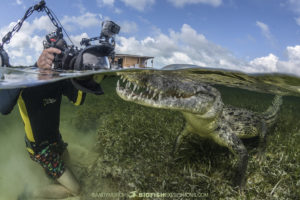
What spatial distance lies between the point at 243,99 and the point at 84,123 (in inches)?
201

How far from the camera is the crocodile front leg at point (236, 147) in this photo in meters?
2.31

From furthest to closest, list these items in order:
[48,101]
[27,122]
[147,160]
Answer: [48,101] < [27,122] < [147,160]

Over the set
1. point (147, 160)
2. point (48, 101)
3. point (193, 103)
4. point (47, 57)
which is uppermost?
point (47, 57)

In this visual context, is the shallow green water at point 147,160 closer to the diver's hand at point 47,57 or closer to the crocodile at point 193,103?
the crocodile at point 193,103

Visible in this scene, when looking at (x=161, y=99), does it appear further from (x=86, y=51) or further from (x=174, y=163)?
(x=86, y=51)

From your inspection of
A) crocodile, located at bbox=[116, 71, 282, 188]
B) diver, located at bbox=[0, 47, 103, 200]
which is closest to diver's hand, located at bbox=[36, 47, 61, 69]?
diver, located at bbox=[0, 47, 103, 200]

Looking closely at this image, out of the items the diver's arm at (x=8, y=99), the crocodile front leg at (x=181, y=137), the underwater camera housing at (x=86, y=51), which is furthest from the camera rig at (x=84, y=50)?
the crocodile front leg at (x=181, y=137)

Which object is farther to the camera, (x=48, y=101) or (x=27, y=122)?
(x=48, y=101)

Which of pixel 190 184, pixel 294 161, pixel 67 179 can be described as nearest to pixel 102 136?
pixel 67 179

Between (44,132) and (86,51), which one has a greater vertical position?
(86,51)

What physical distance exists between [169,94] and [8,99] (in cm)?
326

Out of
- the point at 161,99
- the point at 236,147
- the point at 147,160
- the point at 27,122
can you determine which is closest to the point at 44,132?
the point at 27,122

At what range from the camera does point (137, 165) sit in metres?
2.86

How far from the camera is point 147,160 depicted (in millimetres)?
2895
